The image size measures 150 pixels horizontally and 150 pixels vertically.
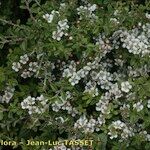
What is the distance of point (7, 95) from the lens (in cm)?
281

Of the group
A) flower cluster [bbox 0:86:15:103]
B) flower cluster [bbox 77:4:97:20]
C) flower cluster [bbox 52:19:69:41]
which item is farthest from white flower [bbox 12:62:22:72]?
flower cluster [bbox 77:4:97:20]

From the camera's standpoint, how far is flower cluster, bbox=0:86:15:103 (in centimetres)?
280

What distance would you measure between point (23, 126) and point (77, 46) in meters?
0.64

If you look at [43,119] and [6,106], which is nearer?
[43,119]

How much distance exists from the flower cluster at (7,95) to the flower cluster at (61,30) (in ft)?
1.50

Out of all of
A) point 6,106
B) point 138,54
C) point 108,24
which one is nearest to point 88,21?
point 108,24

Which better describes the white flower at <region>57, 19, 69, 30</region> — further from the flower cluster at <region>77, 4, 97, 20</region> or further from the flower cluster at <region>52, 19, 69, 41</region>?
the flower cluster at <region>77, 4, 97, 20</region>

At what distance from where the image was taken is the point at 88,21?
2777mm

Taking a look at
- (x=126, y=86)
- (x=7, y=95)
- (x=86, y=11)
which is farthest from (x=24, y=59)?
(x=126, y=86)

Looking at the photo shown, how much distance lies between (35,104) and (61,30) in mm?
503

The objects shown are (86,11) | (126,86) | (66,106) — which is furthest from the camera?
(86,11)

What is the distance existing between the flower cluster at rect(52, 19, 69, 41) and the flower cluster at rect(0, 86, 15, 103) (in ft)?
1.50

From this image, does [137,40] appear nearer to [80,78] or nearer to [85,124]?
[80,78]

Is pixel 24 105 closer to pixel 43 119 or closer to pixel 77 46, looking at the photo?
pixel 43 119
